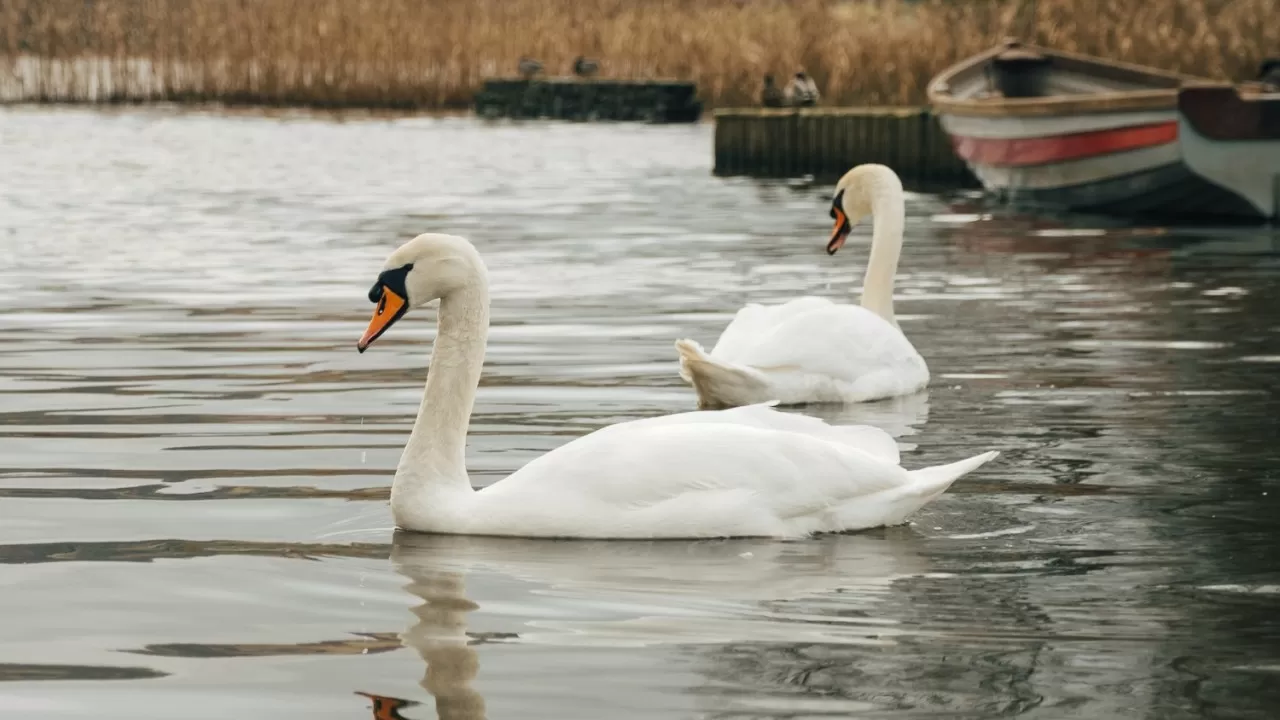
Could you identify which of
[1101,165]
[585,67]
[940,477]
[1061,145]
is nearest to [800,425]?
[940,477]

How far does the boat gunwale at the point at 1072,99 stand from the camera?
917 inches

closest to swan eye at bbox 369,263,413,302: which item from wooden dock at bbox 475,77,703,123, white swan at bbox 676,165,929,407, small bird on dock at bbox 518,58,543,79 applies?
white swan at bbox 676,165,929,407

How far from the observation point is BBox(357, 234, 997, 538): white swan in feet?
23.0

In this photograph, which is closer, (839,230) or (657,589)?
(657,589)

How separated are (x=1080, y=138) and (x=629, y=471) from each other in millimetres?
18029

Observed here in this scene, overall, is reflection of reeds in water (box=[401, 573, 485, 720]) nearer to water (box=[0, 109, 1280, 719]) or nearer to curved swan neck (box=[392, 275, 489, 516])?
water (box=[0, 109, 1280, 719])

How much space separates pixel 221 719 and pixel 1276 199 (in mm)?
19375

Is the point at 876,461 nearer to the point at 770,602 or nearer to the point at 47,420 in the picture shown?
the point at 770,602

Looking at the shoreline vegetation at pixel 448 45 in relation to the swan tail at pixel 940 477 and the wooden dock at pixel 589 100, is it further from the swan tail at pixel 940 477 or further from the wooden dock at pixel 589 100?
the swan tail at pixel 940 477

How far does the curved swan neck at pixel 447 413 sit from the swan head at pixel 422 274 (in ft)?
0.15

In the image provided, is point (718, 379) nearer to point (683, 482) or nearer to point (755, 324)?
point (755, 324)

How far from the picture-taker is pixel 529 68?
4584 centimetres

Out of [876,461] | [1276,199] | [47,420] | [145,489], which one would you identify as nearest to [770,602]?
[876,461]

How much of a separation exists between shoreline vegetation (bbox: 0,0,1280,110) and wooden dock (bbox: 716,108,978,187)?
4056mm
